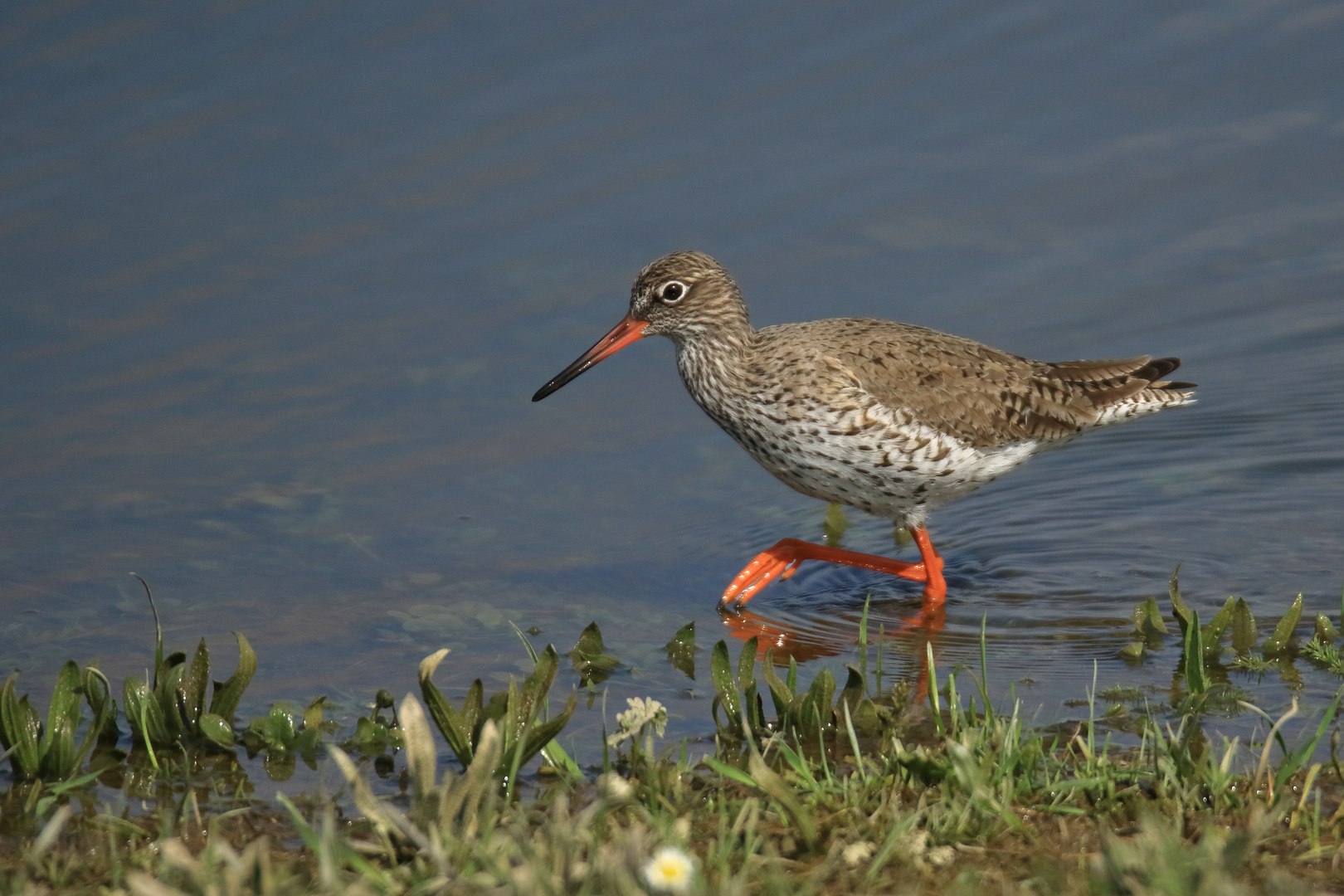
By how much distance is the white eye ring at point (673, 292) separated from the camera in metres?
7.49

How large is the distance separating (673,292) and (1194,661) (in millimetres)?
3596

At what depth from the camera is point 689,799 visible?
415 cm

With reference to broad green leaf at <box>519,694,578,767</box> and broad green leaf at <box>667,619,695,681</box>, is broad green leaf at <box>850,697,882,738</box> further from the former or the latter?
broad green leaf at <box>667,619,695,681</box>

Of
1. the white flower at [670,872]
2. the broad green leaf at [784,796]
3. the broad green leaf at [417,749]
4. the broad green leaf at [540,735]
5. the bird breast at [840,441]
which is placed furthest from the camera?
the bird breast at [840,441]

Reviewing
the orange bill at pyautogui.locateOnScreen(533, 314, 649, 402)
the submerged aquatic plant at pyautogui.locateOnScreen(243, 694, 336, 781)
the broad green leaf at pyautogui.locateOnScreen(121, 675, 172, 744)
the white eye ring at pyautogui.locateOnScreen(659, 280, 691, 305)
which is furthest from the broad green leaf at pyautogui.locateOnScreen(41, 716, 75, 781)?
the white eye ring at pyautogui.locateOnScreen(659, 280, 691, 305)

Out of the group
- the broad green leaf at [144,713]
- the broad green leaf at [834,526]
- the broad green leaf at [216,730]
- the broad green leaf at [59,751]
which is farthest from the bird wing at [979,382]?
the broad green leaf at [59,751]

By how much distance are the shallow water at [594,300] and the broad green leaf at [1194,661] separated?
0.51 metres

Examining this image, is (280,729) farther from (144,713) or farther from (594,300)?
(594,300)

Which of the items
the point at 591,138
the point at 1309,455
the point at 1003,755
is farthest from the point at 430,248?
the point at 1003,755

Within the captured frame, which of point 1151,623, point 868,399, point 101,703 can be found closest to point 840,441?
point 868,399

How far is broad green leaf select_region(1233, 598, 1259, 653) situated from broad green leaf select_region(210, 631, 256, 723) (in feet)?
12.0

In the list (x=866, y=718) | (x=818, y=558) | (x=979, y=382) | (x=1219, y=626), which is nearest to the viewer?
(x=866, y=718)

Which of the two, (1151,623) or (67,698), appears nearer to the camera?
(67,698)

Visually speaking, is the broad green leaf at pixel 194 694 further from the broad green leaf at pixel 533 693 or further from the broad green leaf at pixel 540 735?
the broad green leaf at pixel 540 735
